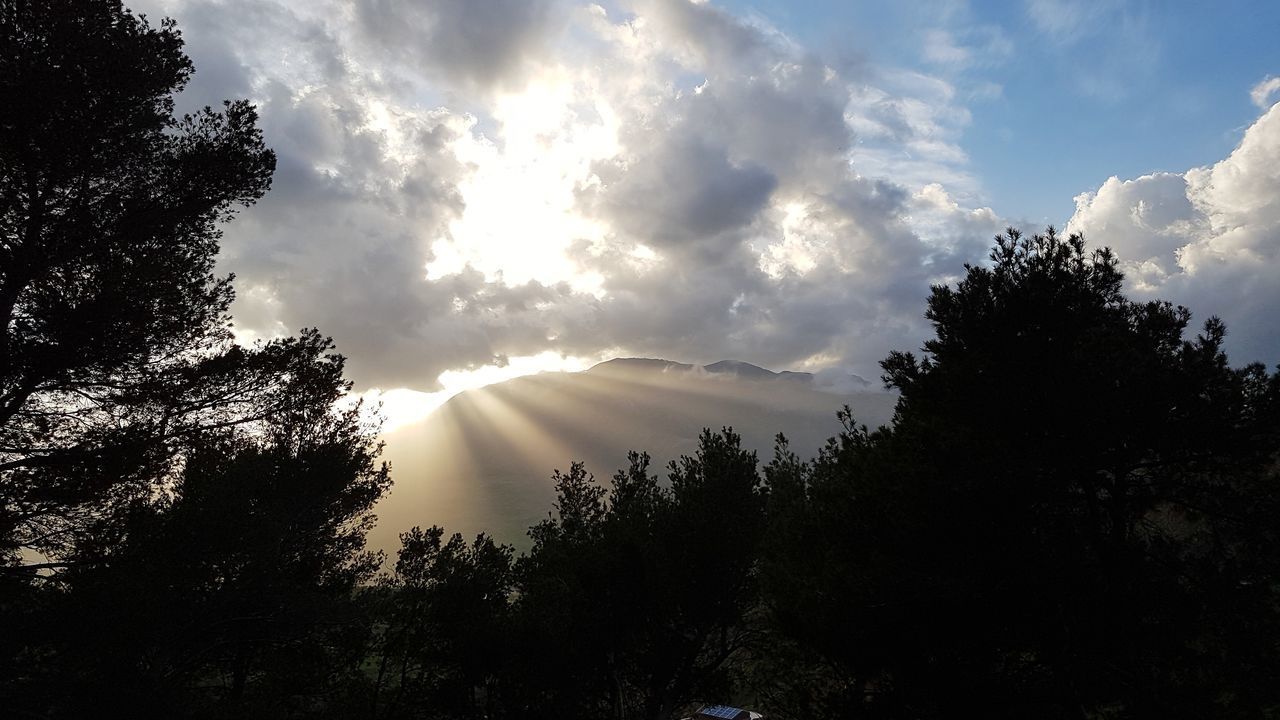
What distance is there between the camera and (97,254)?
30.4 ft

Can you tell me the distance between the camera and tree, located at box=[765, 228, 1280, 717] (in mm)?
9609

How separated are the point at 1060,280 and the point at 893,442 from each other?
5.12 meters

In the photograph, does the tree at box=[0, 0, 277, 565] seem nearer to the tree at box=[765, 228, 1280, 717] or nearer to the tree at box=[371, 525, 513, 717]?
the tree at box=[371, 525, 513, 717]

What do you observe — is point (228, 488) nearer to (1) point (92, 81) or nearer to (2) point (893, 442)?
(1) point (92, 81)

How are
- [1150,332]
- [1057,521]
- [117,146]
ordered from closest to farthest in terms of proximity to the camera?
[117,146] → [1057,521] → [1150,332]

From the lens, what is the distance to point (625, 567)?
62.0ft

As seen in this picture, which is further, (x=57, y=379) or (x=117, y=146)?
(x=117, y=146)

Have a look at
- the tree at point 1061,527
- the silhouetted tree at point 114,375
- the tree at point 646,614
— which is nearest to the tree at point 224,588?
the silhouetted tree at point 114,375

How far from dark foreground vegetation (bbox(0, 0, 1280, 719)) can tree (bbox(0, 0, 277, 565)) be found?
0.04 meters

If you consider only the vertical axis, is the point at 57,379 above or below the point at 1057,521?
above

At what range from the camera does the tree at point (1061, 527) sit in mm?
9609

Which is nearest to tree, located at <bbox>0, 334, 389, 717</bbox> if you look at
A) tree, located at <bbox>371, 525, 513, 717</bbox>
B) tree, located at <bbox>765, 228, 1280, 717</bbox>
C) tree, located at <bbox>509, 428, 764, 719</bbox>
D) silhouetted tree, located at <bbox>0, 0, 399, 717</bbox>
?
silhouetted tree, located at <bbox>0, 0, 399, 717</bbox>

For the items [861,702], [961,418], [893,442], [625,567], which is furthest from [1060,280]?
[625,567]

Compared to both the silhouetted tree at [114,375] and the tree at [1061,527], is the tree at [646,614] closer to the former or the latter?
the tree at [1061,527]
